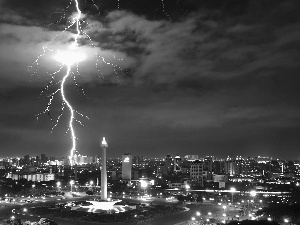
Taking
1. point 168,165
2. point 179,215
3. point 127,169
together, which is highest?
point 168,165

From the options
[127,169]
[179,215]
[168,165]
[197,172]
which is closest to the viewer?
[179,215]

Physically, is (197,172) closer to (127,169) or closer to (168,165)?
(127,169)

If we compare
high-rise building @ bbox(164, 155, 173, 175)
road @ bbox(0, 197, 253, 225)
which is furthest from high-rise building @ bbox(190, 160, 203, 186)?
high-rise building @ bbox(164, 155, 173, 175)

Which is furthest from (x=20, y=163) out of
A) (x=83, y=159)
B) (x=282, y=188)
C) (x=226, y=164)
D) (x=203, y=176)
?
(x=282, y=188)

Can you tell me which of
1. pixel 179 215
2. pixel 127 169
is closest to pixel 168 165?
pixel 127 169

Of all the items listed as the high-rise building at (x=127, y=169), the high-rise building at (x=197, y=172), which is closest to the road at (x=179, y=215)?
the high-rise building at (x=197, y=172)

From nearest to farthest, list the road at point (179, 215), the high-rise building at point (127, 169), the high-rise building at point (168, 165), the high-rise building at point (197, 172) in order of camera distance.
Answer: the road at point (179, 215)
the high-rise building at point (197, 172)
the high-rise building at point (127, 169)
the high-rise building at point (168, 165)

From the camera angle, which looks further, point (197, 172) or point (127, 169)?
point (127, 169)

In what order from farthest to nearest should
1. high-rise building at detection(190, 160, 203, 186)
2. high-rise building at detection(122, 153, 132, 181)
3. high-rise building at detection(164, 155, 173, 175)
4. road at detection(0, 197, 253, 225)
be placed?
1. high-rise building at detection(164, 155, 173, 175)
2. high-rise building at detection(122, 153, 132, 181)
3. high-rise building at detection(190, 160, 203, 186)
4. road at detection(0, 197, 253, 225)

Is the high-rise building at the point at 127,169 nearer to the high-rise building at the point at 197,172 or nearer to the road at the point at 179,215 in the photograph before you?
the high-rise building at the point at 197,172

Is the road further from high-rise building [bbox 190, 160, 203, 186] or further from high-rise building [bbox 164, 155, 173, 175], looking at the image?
high-rise building [bbox 164, 155, 173, 175]

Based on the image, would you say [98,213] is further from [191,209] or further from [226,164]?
[226,164]
